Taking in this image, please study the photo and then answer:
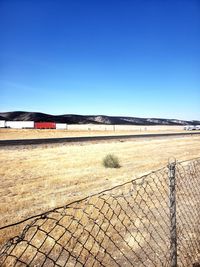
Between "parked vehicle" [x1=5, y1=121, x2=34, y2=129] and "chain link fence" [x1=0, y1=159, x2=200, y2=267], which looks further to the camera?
"parked vehicle" [x1=5, y1=121, x2=34, y2=129]

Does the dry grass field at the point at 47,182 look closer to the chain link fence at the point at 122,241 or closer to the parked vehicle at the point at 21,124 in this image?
the chain link fence at the point at 122,241

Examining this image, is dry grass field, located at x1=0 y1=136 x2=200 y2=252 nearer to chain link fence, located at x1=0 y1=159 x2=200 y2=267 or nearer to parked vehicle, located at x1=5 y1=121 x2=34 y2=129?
chain link fence, located at x1=0 y1=159 x2=200 y2=267

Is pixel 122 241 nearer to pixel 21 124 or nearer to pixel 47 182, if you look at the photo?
pixel 47 182

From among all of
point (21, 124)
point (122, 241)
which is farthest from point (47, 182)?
point (21, 124)

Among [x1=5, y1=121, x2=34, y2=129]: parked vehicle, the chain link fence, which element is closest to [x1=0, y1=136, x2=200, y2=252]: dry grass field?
the chain link fence

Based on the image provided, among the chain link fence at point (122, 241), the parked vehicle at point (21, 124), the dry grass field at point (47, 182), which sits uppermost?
the parked vehicle at point (21, 124)

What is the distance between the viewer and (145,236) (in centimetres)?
579

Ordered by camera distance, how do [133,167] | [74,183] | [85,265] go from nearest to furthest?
[85,265] < [74,183] < [133,167]

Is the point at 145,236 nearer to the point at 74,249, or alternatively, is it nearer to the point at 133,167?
the point at 74,249

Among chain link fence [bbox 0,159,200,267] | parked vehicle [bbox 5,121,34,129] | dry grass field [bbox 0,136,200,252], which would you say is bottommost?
dry grass field [bbox 0,136,200,252]

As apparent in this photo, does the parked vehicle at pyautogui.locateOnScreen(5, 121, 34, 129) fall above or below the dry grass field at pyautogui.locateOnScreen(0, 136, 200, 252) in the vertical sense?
above

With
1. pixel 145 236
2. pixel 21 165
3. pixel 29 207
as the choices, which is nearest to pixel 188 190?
pixel 145 236

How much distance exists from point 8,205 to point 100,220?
3.28m

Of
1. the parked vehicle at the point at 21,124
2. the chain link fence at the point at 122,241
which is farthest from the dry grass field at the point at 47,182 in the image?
the parked vehicle at the point at 21,124
